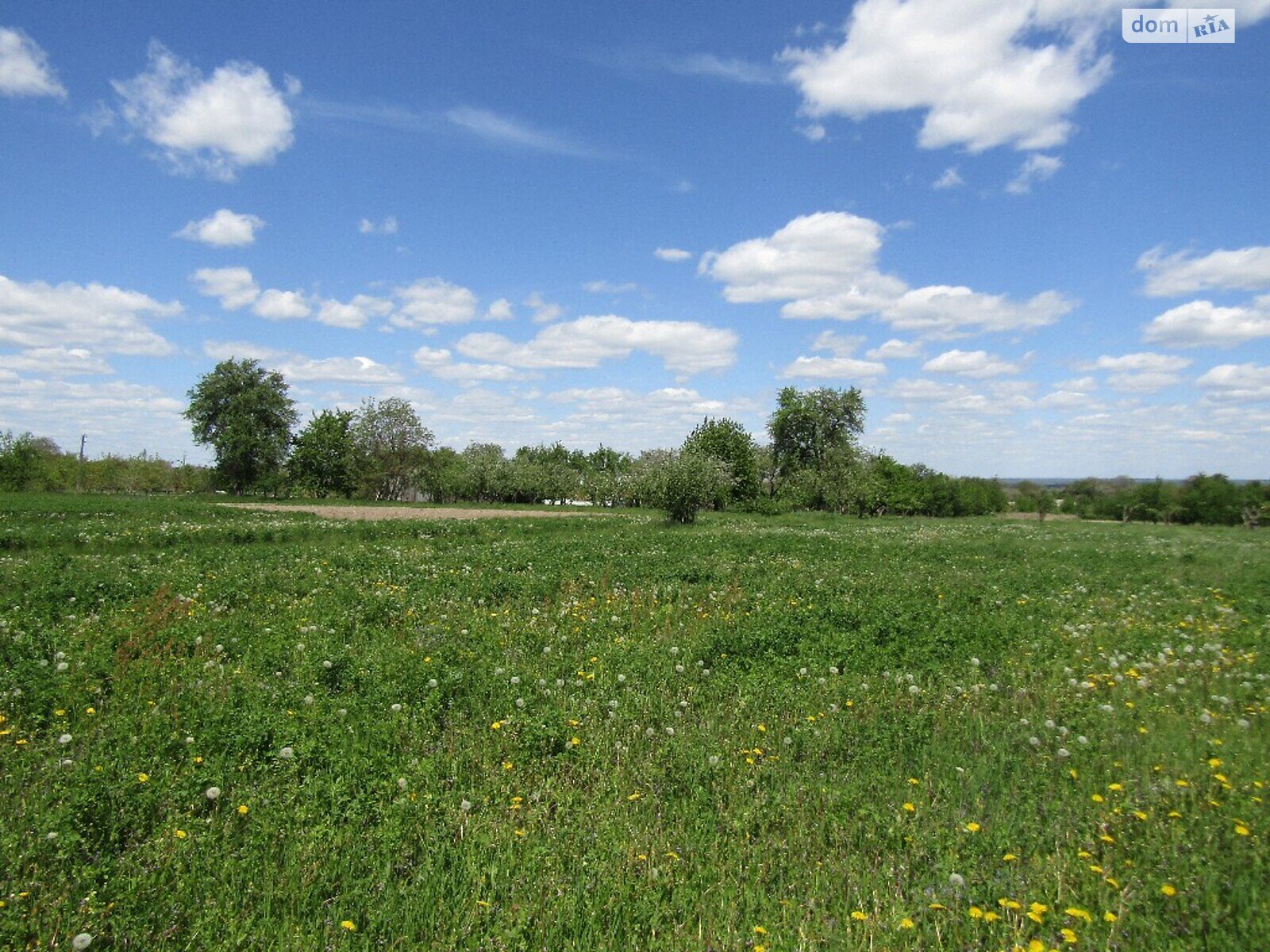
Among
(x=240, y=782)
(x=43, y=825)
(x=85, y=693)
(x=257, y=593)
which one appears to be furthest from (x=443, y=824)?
(x=257, y=593)

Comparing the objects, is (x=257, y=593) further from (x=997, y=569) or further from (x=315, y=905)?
(x=997, y=569)

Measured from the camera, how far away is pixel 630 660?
9.14m

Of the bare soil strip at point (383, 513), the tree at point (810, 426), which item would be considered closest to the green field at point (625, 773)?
the bare soil strip at point (383, 513)

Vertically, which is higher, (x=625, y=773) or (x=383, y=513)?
(x=383, y=513)

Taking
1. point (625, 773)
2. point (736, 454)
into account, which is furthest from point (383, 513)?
point (625, 773)

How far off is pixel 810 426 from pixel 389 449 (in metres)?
46.5

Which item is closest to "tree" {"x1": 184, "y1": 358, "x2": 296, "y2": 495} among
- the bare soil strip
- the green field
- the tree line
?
the tree line

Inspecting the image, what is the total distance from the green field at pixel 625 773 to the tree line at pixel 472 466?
4943 cm

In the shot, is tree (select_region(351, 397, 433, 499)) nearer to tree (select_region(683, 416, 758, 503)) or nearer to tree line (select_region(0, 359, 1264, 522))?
tree line (select_region(0, 359, 1264, 522))

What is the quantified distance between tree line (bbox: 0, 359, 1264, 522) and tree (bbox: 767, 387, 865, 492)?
4.8 inches

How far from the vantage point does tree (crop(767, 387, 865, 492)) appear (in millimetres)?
76500

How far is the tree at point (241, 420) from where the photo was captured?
7069 cm

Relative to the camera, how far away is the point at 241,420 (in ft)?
233

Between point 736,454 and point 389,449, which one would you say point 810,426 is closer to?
point 736,454
